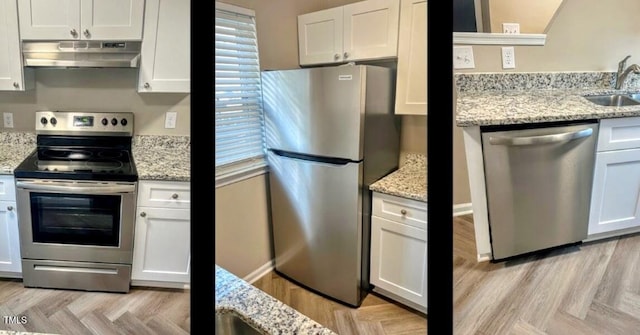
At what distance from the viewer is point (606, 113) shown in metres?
0.96

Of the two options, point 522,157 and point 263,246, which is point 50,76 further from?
point 522,157

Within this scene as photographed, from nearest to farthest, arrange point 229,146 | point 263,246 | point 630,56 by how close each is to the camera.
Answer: point 630,56, point 229,146, point 263,246

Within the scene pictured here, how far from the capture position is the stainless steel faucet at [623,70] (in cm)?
85

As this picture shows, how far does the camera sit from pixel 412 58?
0.90 meters

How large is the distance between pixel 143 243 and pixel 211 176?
29 centimetres

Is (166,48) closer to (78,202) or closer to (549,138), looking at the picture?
(78,202)

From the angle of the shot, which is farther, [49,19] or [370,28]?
[370,28]

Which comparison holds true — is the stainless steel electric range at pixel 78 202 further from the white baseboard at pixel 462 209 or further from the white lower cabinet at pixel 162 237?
the white baseboard at pixel 462 209

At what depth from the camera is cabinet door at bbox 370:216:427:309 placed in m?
0.91

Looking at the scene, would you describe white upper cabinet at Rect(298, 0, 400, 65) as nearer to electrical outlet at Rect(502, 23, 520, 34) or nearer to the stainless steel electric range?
electrical outlet at Rect(502, 23, 520, 34)

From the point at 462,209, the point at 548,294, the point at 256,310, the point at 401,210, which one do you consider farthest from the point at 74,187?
the point at 548,294

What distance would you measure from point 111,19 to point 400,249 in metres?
1.05

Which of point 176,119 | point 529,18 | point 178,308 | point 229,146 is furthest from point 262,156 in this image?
point 529,18

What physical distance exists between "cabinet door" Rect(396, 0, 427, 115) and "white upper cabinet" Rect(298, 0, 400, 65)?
43mm
